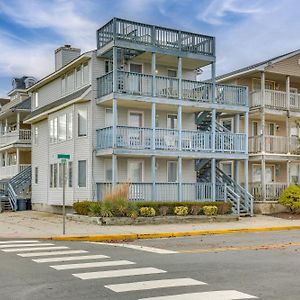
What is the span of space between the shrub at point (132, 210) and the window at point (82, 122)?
21.2 feet

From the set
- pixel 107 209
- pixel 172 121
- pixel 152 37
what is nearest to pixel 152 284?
pixel 107 209

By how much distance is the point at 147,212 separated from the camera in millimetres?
24344

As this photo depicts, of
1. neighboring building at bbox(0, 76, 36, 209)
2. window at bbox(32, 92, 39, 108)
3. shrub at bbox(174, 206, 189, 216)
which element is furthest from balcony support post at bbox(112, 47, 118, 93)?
neighboring building at bbox(0, 76, 36, 209)

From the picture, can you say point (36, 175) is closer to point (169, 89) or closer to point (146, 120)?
point (146, 120)

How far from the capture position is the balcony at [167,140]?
26703 mm

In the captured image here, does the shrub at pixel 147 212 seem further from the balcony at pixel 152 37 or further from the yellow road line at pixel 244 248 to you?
the yellow road line at pixel 244 248

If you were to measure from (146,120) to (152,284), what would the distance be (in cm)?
2107

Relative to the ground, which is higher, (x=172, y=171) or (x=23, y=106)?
(x=23, y=106)

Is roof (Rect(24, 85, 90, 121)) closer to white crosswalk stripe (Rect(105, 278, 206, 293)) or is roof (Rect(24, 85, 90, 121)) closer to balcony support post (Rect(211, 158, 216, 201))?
balcony support post (Rect(211, 158, 216, 201))

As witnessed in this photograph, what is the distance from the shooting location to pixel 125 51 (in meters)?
28.0

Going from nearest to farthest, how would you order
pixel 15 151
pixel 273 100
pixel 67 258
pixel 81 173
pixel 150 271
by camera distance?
pixel 150 271
pixel 67 258
pixel 81 173
pixel 273 100
pixel 15 151

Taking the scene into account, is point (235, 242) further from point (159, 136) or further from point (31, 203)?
point (31, 203)

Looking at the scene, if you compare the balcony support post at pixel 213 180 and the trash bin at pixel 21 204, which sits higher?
the balcony support post at pixel 213 180

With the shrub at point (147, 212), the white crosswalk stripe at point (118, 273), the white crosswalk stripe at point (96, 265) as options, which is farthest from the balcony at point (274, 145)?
the white crosswalk stripe at point (118, 273)
